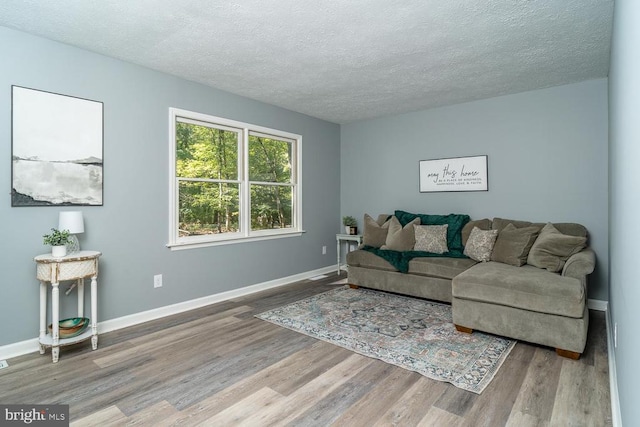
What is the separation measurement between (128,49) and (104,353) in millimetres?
2531

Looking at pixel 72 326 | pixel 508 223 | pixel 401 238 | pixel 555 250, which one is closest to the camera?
pixel 72 326

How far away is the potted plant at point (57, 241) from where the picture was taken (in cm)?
257

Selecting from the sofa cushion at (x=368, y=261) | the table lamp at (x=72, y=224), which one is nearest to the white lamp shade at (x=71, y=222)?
the table lamp at (x=72, y=224)

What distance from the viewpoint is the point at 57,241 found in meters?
2.59

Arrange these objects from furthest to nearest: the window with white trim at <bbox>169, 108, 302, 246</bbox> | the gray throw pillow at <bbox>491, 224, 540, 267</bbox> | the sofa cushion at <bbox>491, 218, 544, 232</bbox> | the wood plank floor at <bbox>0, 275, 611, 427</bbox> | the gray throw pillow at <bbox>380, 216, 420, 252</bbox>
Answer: the gray throw pillow at <bbox>380, 216, 420, 252</bbox>
the sofa cushion at <bbox>491, 218, 544, 232</bbox>
the window with white trim at <bbox>169, 108, 302, 246</bbox>
the gray throw pillow at <bbox>491, 224, 540, 267</bbox>
the wood plank floor at <bbox>0, 275, 611, 427</bbox>

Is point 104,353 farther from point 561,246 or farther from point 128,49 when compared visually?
point 561,246

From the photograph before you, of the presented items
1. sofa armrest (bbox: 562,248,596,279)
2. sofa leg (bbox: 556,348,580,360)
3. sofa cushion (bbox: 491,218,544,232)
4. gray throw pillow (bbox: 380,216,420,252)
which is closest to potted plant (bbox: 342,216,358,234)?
gray throw pillow (bbox: 380,216,420,252)

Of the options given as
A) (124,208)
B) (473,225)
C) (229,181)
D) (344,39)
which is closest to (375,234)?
(473,225)

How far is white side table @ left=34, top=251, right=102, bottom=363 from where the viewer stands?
8.28ft

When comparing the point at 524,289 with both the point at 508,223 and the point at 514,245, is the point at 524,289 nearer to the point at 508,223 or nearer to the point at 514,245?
the point at 514,245

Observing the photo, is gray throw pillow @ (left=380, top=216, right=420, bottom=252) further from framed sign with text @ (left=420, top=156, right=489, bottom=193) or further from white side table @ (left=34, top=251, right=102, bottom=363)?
white side table @ (left=34, top=251, right=102, bottom=363)

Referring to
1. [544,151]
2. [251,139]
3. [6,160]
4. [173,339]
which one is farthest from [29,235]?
[544,151]

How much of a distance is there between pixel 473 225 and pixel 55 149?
4.37 m

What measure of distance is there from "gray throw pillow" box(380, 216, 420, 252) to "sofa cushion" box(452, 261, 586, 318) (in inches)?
51.5
